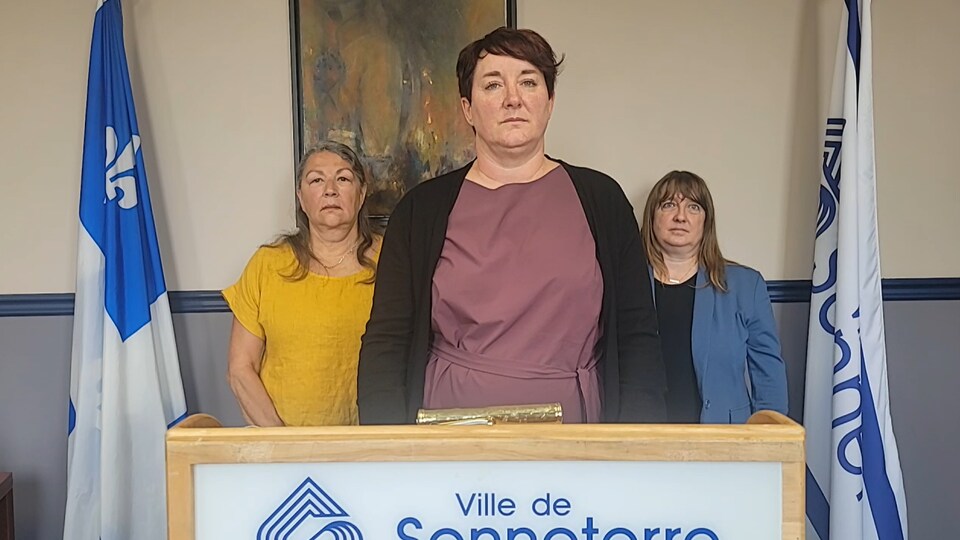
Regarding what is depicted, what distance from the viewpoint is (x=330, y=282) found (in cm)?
218

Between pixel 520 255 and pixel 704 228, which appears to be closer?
pixel 520 255

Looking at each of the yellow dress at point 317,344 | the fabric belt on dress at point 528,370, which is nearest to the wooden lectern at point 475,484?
the fabric belt on dress at point 528,370

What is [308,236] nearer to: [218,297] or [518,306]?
[218,297]

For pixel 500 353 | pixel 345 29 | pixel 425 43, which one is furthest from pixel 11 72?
pixel 500 353

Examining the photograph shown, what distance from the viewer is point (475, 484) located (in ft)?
3.56

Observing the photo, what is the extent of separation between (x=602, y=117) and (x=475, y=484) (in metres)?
1.78

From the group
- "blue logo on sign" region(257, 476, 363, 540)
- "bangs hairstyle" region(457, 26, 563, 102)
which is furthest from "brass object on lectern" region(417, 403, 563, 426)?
"bangs hairstyle" region(457, 26, 563, 102)

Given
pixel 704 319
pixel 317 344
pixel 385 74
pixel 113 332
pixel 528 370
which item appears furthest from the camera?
pixel 385 74

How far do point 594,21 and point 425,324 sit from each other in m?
1.49

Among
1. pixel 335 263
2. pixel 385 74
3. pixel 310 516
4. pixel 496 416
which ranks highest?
pixel 385 74

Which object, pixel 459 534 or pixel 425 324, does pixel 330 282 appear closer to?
pixel 425 324

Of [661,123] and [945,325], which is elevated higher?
[661,123]

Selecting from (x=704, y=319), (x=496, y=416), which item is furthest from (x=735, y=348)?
(x=496, y=416)

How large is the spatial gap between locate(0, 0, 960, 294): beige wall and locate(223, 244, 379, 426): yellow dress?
57 cm
